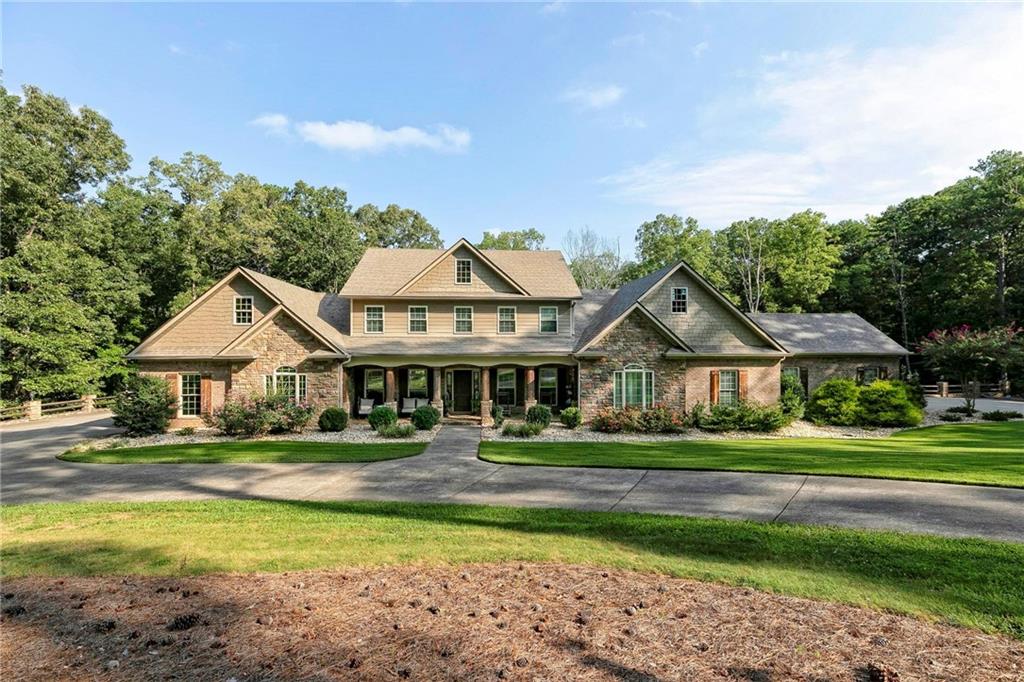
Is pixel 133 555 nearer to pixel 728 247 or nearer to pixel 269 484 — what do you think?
pixel 269 484

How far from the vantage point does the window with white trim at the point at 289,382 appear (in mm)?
20578

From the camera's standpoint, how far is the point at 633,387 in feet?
71.0

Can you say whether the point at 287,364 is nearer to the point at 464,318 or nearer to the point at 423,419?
the point at 423,419

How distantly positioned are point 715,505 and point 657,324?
13329 millimetres

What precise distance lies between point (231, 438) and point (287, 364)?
3.53 m

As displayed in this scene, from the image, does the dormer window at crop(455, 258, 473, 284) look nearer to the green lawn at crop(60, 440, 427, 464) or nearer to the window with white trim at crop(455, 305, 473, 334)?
the window with white trim at crop(455, 305, 473, 334)

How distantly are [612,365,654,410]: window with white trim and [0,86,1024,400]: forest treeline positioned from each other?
2743cm

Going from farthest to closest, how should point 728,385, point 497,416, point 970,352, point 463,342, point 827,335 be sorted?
point 827,335, point 970,352, point 463,342, point 728,385, point 497,416

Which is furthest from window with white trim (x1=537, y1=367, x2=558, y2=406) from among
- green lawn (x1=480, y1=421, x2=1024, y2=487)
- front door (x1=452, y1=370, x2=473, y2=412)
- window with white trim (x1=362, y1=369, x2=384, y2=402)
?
window with white trim (x1=362, y1=369, x2=384, y2=402)

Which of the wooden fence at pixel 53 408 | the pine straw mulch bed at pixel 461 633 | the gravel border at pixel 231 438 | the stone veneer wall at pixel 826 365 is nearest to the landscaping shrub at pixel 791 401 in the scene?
the stone veneer wall at pixel 826 365

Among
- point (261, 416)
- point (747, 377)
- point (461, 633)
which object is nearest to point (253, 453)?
point (261, 416)

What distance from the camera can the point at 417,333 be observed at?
934 inches

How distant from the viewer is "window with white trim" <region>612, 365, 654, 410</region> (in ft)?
70.8

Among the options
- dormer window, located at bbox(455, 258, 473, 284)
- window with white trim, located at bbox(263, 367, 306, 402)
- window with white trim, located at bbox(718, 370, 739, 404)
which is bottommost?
window with white trim, located at bbox(718, 370, 739, 404)
